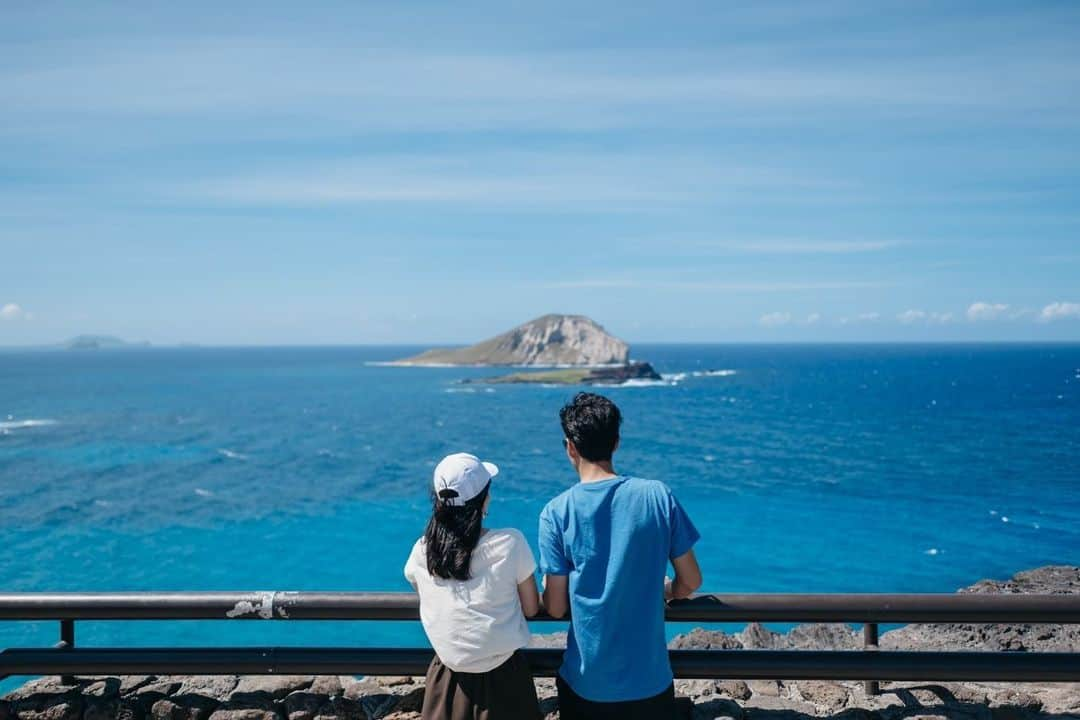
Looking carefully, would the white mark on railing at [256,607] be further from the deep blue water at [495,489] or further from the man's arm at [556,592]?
the deep blue water at [495,489]

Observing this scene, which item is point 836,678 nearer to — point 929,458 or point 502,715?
point 502,715

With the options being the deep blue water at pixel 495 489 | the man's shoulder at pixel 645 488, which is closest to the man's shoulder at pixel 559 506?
the man's shoulder at pixel 645 488

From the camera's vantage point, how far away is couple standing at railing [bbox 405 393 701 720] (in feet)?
12.5

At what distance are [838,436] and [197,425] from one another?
64.4 m

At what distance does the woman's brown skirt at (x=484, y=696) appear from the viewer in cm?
394

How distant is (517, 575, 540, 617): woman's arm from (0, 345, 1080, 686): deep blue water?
19.9 m

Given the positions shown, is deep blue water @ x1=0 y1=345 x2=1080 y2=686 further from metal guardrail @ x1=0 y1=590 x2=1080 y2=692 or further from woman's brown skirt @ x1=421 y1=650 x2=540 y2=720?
woman's brown skirt @ x1=421 y1=650 x2=540 y2=720

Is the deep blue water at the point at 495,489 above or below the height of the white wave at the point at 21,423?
below

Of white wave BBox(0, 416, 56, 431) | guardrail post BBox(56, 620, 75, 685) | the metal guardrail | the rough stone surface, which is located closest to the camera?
the metal guardrail

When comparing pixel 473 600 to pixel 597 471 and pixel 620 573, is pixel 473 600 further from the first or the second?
pixel 597 471

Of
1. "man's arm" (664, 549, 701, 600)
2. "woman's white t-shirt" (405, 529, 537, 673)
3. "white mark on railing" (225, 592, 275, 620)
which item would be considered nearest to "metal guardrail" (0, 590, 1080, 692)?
"white mark on railing" (225, 592, 275, 620)

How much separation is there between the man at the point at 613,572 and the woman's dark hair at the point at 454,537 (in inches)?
13.2

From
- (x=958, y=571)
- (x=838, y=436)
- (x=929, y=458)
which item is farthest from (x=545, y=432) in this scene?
(x=958, y=571)

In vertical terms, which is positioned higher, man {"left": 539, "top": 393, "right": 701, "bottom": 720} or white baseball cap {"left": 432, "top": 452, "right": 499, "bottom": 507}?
white baseball cap {"left": 432, "top": 452, "right": 499, "bottom": 507}
